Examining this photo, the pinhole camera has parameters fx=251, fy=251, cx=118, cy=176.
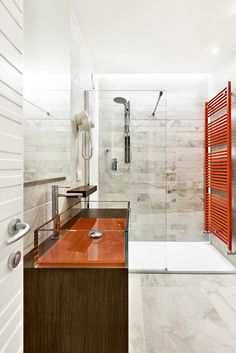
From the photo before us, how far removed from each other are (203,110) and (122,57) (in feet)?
4.69

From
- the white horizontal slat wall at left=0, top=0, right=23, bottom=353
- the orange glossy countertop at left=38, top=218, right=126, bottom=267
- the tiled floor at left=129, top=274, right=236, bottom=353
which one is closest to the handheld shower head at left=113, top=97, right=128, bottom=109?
Result: the tiled floor at left=129, top=274, right=236, bottom=353

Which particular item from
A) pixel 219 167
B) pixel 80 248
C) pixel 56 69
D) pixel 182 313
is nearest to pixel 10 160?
pixel 80 248

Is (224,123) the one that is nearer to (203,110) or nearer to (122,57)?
(203,110)

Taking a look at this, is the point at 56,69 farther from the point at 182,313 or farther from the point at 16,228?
the point at 182,313

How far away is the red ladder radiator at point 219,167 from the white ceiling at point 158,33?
527 mm

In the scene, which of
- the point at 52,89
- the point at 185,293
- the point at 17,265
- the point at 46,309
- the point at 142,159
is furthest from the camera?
the point at 142,159

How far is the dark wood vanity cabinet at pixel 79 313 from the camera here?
3.64ft

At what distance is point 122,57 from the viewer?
3084 mm

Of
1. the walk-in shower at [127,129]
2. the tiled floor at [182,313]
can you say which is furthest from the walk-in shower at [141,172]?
the tiled floor at [182,313]

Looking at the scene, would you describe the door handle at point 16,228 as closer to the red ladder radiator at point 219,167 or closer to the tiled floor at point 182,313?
the tiled floor at point 182,313

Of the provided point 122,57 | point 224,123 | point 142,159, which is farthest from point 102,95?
point 224,123

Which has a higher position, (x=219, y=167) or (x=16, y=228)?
(x=219, y=167)

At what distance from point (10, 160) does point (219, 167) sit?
114 inches

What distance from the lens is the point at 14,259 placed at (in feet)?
2.57
